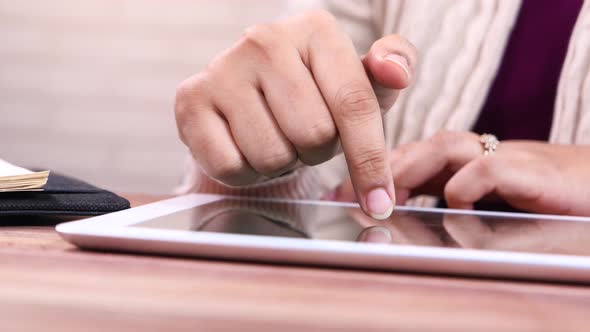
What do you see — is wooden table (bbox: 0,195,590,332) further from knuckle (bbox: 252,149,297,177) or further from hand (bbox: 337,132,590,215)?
hand (bbox: 337,132,590,215)

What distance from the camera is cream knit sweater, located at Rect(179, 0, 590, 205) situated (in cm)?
84

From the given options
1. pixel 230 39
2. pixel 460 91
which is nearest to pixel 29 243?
pixel 460 91

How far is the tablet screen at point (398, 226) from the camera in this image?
11.1 inches

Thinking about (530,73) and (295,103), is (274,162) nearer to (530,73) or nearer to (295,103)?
(295,103)

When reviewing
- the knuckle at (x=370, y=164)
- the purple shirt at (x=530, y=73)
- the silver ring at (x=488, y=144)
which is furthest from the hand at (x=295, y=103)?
the purple shirt at (x=530, y=73)

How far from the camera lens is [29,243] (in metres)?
0.28

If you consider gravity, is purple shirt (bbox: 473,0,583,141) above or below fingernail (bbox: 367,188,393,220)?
above

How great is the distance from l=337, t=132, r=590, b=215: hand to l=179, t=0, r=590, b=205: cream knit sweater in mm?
Answer: 180

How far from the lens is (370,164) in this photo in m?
0.38

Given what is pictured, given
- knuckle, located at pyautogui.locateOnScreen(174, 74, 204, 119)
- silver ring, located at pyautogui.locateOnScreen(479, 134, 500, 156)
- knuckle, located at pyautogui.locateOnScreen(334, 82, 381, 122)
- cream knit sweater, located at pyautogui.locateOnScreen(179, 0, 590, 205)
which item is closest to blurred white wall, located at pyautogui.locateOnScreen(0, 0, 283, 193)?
cream knit sweater, located at pyautogui.locateOnScreen(179, 0, 590, 205)

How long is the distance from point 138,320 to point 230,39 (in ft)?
4.93

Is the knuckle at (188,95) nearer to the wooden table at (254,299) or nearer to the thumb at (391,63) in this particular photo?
the thumb at (391,63)

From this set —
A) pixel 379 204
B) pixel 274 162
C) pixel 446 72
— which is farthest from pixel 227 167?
pixel 446 72

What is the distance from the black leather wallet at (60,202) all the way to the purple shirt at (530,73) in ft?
2.35
